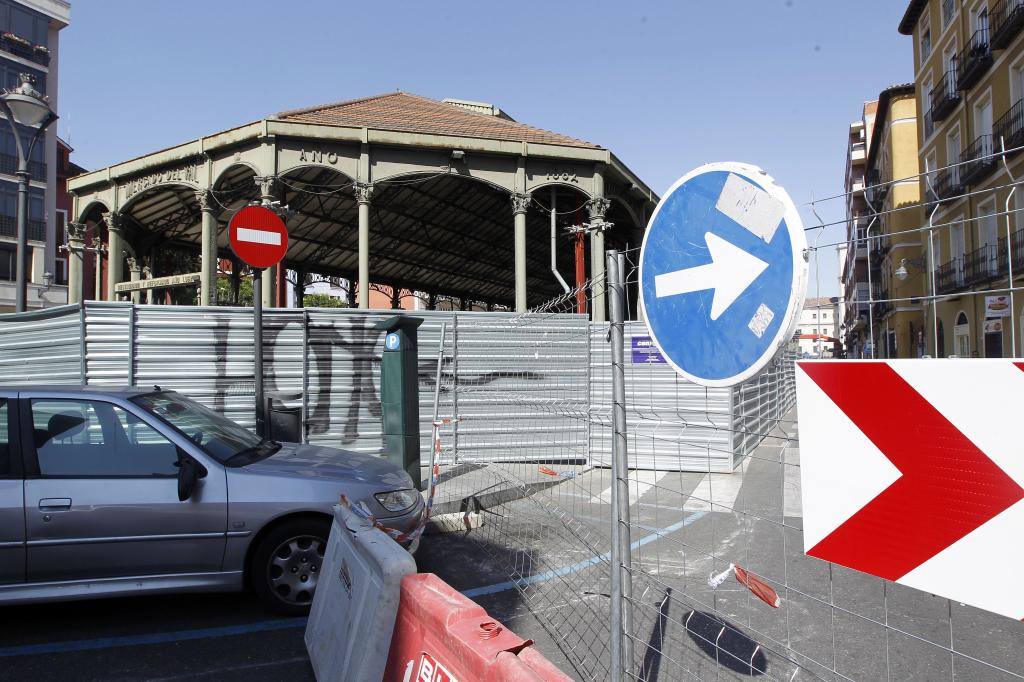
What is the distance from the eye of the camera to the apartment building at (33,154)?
3753cm

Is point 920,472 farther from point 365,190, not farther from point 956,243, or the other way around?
point 365,190

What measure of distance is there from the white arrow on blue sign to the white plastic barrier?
1.53m

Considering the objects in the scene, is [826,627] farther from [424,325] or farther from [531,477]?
[424,325]

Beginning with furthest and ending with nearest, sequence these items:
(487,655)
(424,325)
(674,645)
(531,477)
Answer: (424,325) < (531,477) < (674,645) < (487,655)

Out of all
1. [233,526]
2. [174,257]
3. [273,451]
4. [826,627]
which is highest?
[174,257]

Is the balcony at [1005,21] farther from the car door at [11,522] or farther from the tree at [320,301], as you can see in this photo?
the tree at [320,301]

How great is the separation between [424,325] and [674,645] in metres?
6.94

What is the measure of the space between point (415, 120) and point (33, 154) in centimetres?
3428

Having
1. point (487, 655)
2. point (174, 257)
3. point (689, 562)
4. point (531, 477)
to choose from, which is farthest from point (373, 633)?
point (174, 257)

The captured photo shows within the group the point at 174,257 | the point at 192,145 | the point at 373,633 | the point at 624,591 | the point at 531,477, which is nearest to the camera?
Answer: the point at 373,633

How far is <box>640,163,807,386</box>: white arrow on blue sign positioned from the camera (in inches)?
78.6

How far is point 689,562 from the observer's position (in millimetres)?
5512

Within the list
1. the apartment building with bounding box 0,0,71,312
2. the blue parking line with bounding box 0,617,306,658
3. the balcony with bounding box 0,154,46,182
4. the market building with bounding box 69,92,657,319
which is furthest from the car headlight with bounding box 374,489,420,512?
the balcony with bounding box 0,154,46,182

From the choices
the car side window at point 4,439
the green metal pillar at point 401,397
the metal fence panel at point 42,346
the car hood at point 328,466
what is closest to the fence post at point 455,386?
the green metal pillar at point 401,397
